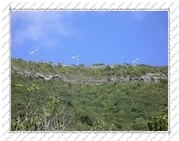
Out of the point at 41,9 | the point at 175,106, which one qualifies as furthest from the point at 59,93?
the point at 175,106

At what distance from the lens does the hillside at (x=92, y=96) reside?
263 cm

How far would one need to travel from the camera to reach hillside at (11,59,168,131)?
263cm

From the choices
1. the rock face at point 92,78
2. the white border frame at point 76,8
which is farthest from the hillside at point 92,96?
the white border frame at point 76,8

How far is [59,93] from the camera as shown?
2.65 metres

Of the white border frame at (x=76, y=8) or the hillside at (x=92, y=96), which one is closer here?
the white border frame at (x=76, y=8)

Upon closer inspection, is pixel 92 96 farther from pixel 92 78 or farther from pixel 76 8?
pixel 76 8

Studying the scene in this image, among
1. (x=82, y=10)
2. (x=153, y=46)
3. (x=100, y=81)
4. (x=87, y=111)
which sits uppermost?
(x=82, y=10)

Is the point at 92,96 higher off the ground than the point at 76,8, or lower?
lower

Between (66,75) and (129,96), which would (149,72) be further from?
(66,75)

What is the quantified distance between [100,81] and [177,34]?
60 cm

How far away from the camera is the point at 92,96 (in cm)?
265

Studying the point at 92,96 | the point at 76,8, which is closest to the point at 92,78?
the point at 92,96

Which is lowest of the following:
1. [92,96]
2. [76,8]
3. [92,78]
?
[92,96]

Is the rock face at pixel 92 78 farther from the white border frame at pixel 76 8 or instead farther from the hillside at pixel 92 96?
the white border frame at pixel 76 8
